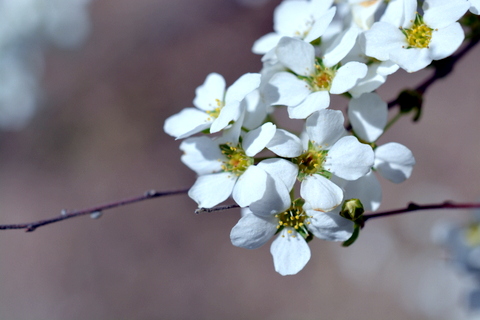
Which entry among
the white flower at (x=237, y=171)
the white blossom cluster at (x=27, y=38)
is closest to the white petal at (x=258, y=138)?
the white flower at (x=237, y=171)

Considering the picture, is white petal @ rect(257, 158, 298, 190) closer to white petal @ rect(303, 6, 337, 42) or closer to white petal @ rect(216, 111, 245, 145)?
white petal @ rect(216, 111, 245, 145)

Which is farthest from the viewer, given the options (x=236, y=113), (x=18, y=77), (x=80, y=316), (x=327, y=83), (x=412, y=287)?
(x=80, y=316)

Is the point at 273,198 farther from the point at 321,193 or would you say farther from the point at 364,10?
the point at 364,10

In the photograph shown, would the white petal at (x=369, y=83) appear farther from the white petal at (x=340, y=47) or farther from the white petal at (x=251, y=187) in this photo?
the white petal at (x=251, y=187)

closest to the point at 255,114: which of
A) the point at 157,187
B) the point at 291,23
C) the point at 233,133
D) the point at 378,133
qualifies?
the point at 233,133

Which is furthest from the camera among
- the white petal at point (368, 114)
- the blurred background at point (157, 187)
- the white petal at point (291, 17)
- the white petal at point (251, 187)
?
the blurred background at point (157, 187)

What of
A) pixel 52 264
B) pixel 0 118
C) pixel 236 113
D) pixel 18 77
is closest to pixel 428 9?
pixel 236 113

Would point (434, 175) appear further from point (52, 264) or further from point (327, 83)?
point (52, 264)
